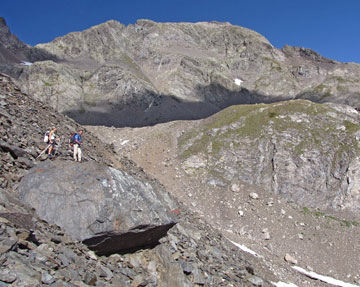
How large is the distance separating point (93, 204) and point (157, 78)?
15104cm

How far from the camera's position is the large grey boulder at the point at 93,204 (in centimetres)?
1137

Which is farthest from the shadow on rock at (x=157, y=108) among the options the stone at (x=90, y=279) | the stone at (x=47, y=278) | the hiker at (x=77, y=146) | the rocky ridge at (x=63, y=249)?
the stone at (x=47, y=278)

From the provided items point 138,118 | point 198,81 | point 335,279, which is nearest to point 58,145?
point 335,279

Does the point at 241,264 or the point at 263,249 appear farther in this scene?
the point at 263,249

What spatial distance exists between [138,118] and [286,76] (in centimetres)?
10454

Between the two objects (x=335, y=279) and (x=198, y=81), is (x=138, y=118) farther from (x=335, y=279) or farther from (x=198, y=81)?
(x=335, y=279)

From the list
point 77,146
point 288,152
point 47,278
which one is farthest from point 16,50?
point 47,278

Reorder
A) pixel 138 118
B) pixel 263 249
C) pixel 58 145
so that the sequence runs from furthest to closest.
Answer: pixel 138 118
pixel 263 249
pixel 58 145

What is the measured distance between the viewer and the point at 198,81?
158875 millimetres

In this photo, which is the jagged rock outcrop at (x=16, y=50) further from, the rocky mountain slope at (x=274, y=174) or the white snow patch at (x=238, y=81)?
the rocky mountain slope at (x=274, y=174)

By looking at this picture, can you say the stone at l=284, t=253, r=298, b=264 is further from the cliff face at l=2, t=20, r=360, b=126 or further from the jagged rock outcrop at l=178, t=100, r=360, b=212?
the cliff face at l=2, t=20, r=360, b=126

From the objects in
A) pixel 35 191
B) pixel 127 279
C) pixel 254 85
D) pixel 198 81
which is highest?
pixel 254 85

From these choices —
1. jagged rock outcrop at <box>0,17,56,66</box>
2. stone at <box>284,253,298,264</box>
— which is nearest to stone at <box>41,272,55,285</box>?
stone at <box>284,253,298,264</box>

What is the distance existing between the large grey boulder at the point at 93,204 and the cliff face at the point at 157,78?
98.3 meters
